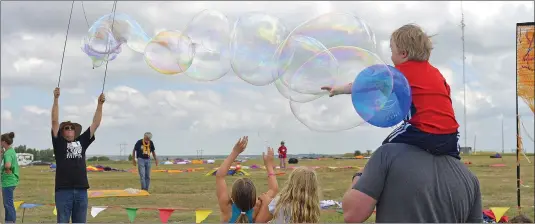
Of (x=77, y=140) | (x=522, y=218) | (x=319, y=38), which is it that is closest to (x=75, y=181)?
(x=77, y=140)

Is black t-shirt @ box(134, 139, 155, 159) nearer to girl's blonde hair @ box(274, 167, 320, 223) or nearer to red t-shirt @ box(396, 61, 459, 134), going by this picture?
girl's blonde hair @ box(274, 167, 320, 223)

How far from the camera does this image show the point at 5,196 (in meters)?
9.60

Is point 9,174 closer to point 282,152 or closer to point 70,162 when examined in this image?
point 70,162

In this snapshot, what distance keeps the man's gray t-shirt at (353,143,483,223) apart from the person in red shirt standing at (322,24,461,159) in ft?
0.20

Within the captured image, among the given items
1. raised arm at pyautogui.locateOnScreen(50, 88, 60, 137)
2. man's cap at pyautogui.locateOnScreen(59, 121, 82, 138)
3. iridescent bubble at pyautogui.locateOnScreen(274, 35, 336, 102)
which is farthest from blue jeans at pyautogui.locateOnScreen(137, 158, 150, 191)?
iridescent bubble at pyautogui.locateOnScreen(274, 35, 336, 102)

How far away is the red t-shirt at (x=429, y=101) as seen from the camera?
2932mm

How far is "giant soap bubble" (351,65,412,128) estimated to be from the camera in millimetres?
3201

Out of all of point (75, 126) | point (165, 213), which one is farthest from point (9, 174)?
point (75, 126)

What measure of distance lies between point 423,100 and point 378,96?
1.54 feet

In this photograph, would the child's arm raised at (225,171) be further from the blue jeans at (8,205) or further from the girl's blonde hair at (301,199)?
the blue jeans at (8,205)

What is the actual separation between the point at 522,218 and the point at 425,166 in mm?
5685

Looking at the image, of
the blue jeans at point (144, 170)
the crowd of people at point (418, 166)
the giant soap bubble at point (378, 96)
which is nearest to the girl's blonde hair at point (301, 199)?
the giant soap bubble at point (378, 96)

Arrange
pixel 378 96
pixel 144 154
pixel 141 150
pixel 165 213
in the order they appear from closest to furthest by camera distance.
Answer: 1. pixel 378 96
2. pixel 165 213
3. pixel 144 154
4. pixel 141 150

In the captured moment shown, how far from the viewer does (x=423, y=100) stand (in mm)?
2977
